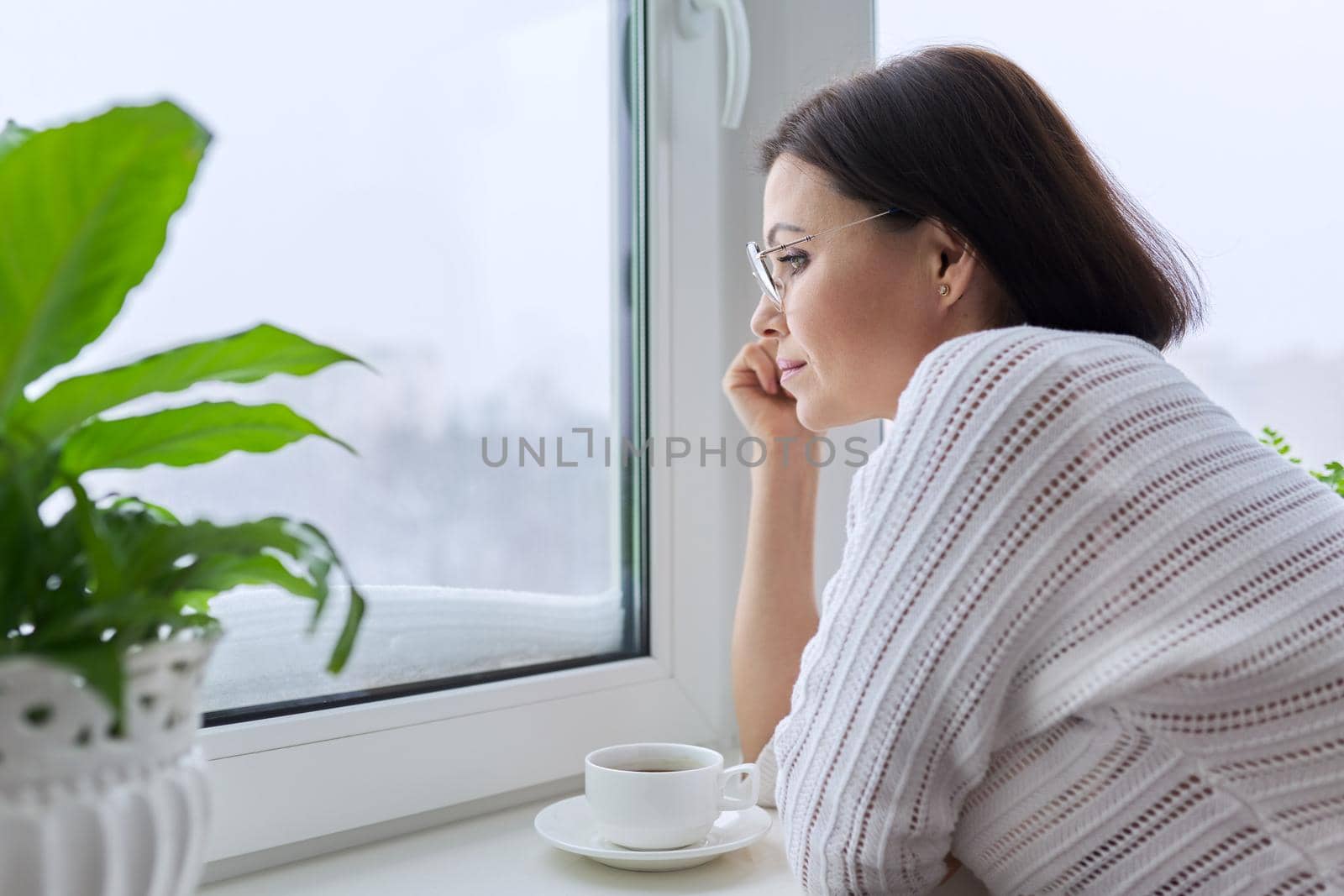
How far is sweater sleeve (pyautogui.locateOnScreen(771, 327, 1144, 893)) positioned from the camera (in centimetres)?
70

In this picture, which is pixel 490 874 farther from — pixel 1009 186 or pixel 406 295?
pixel 1009 186

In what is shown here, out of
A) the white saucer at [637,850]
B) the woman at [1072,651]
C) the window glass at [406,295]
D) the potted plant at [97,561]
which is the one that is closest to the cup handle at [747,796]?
the white saucer at [637,850]

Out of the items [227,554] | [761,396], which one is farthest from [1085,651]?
[761,396]

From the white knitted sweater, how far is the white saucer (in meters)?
0.16

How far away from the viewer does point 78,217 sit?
436mm

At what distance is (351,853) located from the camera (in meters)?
0.94

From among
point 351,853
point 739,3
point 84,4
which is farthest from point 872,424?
point 84,4

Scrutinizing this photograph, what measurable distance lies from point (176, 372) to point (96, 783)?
0.60ft

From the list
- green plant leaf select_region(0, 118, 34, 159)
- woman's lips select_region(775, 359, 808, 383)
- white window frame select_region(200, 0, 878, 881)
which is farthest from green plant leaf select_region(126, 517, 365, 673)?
woman's lips select_region(775, 359, 808, 383)

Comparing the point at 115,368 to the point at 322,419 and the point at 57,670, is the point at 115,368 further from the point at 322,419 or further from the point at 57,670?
the point at 322,419

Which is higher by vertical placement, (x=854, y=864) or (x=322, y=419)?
(x=322, y=419)

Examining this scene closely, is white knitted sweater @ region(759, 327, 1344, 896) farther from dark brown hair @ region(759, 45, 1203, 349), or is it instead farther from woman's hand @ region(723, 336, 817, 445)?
woman's hand @ region(723, 336, 817, 445)

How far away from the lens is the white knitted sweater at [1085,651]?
2.25 feet

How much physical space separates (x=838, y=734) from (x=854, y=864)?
88 millimetres
